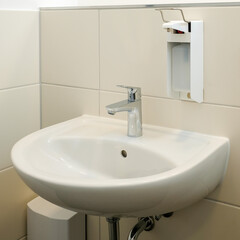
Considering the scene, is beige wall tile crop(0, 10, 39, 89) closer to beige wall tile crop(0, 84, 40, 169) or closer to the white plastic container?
beige wall tile crop(0, 84, 40, 169)

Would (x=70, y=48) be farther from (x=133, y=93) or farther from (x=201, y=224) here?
(x=201, y=224)

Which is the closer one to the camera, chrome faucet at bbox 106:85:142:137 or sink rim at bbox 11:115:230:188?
sink rim at bbox 11:115:230:188

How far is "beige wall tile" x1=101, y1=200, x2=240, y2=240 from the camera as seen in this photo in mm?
1169

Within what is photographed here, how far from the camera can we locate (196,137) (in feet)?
3.81

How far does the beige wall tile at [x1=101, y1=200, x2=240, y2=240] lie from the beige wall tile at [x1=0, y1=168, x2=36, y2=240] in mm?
469

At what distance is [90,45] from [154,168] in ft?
1.66

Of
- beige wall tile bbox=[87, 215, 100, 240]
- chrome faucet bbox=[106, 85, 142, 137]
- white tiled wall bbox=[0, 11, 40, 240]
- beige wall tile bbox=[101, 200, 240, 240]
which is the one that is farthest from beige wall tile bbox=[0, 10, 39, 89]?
beige wall tile bbox=[101, 200, 240, 240]

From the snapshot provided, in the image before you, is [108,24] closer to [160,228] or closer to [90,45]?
[90,45]

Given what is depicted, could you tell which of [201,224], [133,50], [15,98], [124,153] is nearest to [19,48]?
[15,98]

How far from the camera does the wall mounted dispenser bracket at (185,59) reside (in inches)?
42.5

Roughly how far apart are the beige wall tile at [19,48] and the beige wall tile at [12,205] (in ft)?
1.09

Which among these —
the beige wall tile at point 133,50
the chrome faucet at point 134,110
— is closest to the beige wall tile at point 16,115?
the beige wall tile at point 133,50


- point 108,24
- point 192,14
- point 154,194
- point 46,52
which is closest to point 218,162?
point 154,194

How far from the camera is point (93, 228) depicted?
4.73 feet
